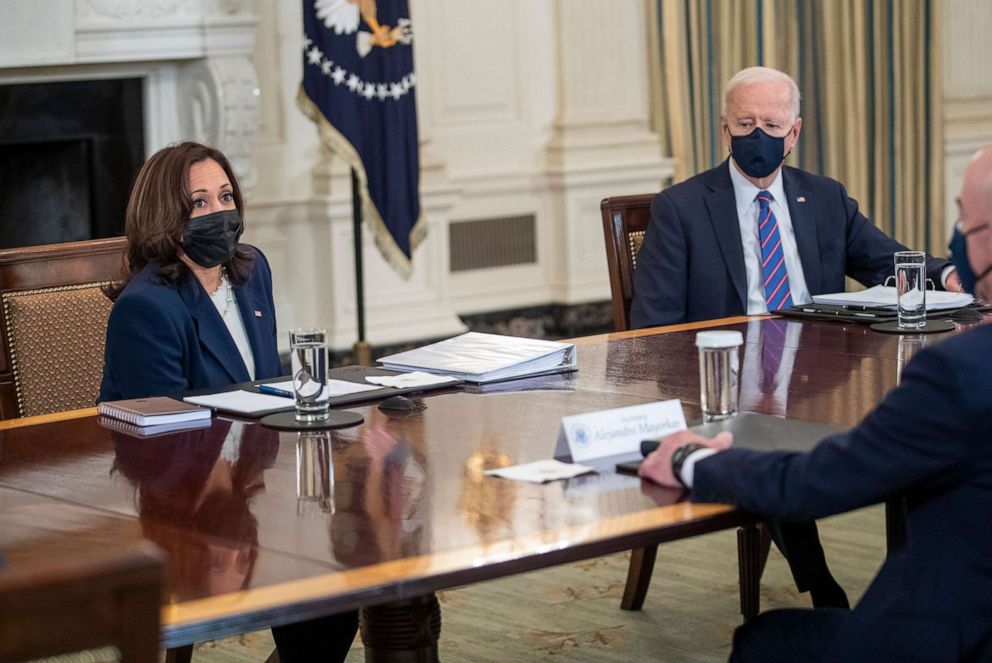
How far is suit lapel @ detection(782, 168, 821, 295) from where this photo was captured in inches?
161

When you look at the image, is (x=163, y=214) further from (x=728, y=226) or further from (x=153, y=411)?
(x=728, y=226)

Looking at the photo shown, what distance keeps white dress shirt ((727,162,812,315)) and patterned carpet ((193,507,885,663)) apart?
2.47 feet

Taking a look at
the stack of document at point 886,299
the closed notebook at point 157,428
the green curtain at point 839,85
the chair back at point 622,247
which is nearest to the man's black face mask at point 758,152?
the chair back at point 622,247

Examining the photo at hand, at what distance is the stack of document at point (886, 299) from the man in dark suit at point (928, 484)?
1732 millimetres

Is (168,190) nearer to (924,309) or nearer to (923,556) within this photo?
(924,309)

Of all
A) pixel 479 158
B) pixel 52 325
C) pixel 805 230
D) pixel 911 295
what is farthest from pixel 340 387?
pixel 479 158

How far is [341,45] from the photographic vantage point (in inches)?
233

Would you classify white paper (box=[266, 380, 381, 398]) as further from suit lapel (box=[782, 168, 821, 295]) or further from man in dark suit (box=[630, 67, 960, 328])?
suit lapel (box=[782, 168, 821, 295])

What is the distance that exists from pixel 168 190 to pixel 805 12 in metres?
5.32

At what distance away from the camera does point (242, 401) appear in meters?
2.75

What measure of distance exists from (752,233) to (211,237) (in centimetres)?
155

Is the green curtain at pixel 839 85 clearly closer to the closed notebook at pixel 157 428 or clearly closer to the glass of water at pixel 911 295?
the glass of water at pixel 911 295

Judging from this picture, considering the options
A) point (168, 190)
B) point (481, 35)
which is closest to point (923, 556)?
point (168, 190)

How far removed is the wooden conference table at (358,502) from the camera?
169 centimetres
